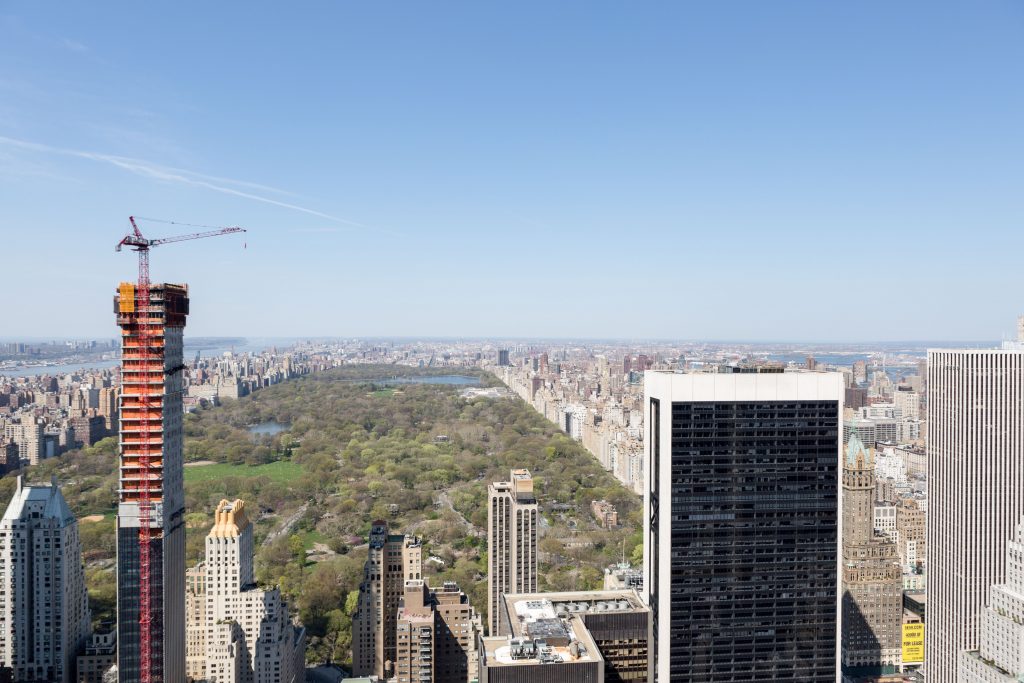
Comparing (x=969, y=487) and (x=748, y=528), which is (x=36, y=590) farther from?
Result: (x=969, y=487)

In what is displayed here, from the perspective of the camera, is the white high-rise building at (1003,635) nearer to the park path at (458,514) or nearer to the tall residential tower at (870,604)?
the tall residential tower at (870,604)

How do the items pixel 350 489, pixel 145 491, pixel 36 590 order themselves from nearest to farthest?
pixel 145 491 < pixel 36 590 < pixel 350 489

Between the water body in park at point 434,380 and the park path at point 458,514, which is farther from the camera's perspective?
the water body in park at point 434,380

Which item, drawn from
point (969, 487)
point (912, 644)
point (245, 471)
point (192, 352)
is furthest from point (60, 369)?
point (969, 487)

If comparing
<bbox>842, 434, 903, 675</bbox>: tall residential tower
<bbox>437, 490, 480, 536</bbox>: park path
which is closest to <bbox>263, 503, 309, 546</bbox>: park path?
<bbox>437, 490, 480, 536</bbox>: park path

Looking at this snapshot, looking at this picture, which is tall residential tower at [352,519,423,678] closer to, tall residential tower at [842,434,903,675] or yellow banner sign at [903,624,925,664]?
tall residential tower at [842,434,903,675]

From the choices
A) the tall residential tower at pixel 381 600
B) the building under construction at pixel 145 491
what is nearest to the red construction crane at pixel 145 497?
the building under construction at pixel 145 491
